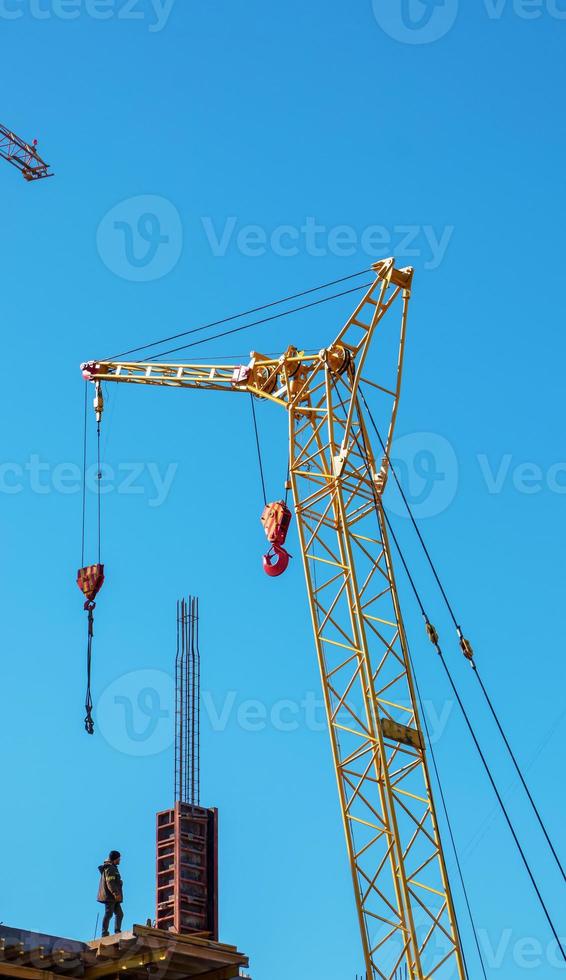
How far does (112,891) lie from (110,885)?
127 millimetres

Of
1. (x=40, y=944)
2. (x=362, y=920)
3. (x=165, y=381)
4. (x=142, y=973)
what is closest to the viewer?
(x=40, y=944)

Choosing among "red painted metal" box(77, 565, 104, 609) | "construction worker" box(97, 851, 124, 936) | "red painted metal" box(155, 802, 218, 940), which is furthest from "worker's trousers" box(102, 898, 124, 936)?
"red painted metal" box(77, 565, 104, 609)

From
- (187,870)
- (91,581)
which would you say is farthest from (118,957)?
(91,581)

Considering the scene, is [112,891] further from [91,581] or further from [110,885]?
[91,581]

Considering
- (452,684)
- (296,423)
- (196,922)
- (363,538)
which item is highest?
(296,423)

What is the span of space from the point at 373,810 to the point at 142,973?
1139cm

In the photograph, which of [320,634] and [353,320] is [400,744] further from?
[353,320]

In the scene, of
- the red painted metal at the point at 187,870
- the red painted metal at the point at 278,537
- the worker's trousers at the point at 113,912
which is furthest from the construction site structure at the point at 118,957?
the red painted metal at the point at 278,537

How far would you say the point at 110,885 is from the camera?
96.7 ft

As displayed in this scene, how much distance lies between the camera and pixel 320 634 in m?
41.1

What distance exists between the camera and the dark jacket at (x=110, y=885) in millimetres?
29438

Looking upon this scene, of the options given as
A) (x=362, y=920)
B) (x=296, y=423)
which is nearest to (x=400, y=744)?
(x=362, y=920)

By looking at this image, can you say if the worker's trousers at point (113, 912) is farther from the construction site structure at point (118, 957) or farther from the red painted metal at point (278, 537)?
the red painted metal at point (278, 537)

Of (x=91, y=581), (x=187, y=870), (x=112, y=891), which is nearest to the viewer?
(x=112, y=891)
